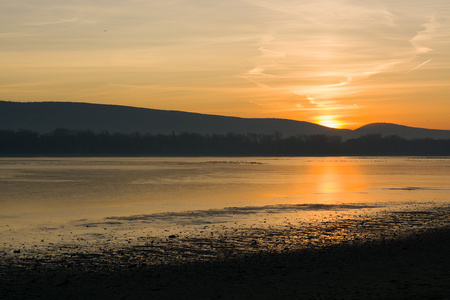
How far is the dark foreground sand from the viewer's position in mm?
11133

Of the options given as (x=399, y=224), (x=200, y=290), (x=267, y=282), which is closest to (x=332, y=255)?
(x=267, y=282)

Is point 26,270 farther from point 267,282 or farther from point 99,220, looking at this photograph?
point 99,220

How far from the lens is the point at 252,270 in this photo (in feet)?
43.2

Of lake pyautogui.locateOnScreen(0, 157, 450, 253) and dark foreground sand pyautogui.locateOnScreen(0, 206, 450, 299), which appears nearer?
dark foreground sand pyautogui.locateOnScreen(0, 206, 450, 299)

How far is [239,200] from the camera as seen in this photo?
32.4 meters

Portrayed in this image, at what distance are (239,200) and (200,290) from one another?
826 inches

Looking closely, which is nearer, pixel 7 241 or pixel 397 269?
pixel 397 269

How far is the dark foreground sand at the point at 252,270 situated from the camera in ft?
36.5

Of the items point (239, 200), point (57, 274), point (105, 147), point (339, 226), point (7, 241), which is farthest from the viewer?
point (105, 147)

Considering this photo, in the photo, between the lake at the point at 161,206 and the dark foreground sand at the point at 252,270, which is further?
the lake at the point at 161,206

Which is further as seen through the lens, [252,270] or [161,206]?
[161,206]

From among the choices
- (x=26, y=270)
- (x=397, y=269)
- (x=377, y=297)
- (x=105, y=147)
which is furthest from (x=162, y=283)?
(x=105, y=147)

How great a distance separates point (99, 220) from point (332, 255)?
11.5 m

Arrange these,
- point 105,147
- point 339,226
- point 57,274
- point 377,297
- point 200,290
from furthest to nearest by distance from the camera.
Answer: point 105,147 → point 339,226 → point 57,274 → point 200,290 → point 377,297
